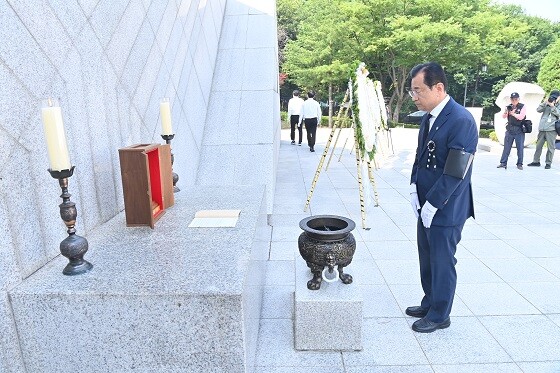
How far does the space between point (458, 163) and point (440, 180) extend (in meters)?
0.15

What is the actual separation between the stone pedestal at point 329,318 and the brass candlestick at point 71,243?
135 cm

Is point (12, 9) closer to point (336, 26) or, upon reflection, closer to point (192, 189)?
point (192, 189)

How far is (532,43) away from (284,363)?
3143cm

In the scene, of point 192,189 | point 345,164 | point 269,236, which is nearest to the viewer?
point 192,189

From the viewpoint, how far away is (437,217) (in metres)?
2.72

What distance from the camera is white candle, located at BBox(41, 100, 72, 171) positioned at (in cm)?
180

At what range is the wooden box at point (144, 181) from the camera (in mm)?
2480

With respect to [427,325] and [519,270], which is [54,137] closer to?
[427,325]

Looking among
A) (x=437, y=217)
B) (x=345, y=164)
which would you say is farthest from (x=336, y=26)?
(x=437, y=217)

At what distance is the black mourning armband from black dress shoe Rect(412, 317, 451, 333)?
1141 millimetres

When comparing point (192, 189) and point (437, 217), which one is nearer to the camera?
point (437, 217)

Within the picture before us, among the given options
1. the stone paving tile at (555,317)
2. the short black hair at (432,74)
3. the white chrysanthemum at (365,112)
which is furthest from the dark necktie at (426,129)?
the white chrysanthemum at (365,112)

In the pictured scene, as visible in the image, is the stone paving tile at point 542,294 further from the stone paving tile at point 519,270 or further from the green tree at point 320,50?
the green tree at point 320,50

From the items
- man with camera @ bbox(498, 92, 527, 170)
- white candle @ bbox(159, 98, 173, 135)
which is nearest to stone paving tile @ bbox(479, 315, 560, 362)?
white candle @ bbox(159, 98, 173, 135)
